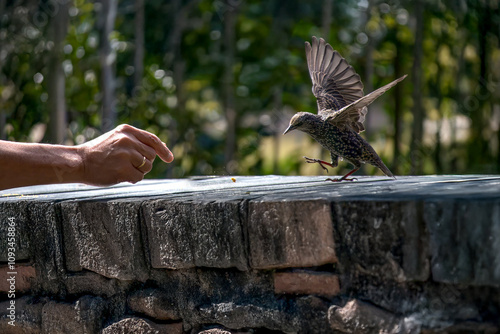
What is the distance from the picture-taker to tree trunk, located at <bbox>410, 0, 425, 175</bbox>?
275 inches

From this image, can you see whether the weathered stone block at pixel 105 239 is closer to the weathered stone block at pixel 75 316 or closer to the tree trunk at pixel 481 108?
the weathered stone block at pixel 75 316

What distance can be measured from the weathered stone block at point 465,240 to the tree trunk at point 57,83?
17.7 feet

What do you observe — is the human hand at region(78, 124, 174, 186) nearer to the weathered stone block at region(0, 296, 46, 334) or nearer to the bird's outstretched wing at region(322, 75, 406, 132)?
the weathered stone block at region(0, 296, 46, 334)

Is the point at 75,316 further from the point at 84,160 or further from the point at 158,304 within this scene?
the point at 84,160

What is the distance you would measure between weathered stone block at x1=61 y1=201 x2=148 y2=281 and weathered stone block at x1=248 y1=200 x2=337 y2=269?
1.49 feet

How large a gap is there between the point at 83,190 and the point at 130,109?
543 cm

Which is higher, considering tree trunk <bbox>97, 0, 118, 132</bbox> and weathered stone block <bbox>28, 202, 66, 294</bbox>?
tree trunk <bbox>97, 0, 118, 132</bbox>

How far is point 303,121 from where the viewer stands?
2.82 metres

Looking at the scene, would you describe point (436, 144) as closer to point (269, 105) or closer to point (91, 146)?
point (269, 105)

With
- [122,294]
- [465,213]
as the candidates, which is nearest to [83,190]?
[122,294]

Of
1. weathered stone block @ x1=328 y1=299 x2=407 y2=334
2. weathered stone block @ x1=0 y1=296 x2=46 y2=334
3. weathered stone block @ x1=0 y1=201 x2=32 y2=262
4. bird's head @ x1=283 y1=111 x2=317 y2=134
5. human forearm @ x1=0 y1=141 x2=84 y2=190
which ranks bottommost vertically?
weathered stone block @ x1=0 y1=296 x2=46 y2=334

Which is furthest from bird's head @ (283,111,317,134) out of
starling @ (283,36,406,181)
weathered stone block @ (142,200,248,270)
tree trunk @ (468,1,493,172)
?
tree trunk @ (468,1,493,172)

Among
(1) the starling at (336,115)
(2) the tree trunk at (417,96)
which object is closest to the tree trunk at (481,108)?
(2) the tree trunk at (417,96)

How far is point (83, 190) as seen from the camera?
2.91 metres
